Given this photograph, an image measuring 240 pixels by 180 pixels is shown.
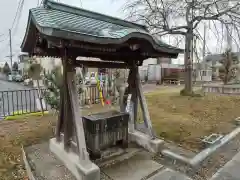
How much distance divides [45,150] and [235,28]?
8791mm

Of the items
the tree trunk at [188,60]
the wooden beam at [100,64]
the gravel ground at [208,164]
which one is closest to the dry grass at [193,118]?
the gravel ground at [208,164]

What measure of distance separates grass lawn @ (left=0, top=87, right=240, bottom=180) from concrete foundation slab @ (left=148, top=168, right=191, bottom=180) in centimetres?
111

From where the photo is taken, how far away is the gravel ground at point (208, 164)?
3.16 metres

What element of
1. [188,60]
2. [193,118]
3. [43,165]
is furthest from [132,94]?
[188,60]

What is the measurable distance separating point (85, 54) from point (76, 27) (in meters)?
0.85

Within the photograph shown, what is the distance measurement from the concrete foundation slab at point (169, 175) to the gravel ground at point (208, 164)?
14cm

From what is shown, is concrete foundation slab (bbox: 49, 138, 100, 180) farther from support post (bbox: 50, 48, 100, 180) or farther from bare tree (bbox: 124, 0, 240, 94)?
bare tree (bbox: 124, 0, 240, 94)

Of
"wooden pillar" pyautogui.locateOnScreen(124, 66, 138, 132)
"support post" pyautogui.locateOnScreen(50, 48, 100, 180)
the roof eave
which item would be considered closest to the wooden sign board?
"support post" pyautogui.locateOnScreen(50, 48, 100, 180)

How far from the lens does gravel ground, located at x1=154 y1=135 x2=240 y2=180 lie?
3.16 meters

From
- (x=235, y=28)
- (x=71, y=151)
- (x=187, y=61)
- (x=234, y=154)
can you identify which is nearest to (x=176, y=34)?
(x=187, y=61)

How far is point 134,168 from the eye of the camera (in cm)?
325

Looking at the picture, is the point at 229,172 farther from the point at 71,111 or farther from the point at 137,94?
the point at 71,111

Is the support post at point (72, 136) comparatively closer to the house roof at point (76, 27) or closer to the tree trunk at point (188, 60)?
the house roof at point (76, 27)

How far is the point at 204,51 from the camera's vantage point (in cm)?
913
